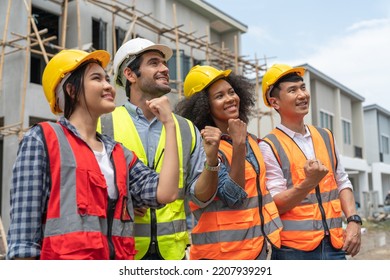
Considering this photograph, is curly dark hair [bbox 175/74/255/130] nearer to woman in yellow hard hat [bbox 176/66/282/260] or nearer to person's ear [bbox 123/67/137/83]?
woman in yellow hard hat [bbox 176/66/282/260]

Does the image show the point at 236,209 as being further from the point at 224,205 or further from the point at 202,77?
the point at 202,77

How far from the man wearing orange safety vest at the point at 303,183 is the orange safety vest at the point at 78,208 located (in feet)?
3.90

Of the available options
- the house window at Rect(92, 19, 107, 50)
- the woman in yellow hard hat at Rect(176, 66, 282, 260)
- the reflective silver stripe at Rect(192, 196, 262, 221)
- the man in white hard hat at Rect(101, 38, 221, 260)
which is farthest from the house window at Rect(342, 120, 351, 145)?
the man in white hard hat at Rect(101, 38, 221, 260)

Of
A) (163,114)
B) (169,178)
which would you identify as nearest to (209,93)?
(163,114)

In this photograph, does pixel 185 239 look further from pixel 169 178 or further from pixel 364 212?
pixel 364 212

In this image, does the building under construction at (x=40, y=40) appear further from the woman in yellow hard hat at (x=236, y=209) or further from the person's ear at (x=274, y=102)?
the woman in yellow hard hat at (x=236, y=209)

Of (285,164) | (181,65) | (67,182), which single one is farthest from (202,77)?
(181,65)

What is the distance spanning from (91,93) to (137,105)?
0.66 metres

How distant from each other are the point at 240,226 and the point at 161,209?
19.0 inches

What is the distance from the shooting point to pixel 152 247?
2.24 m

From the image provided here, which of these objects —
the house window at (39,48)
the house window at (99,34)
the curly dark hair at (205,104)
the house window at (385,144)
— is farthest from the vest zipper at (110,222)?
the house window at (385,144)

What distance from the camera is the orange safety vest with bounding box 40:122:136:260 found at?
5.52ft

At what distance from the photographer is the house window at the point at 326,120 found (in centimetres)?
2186

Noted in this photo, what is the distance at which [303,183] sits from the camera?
2.64 metres
